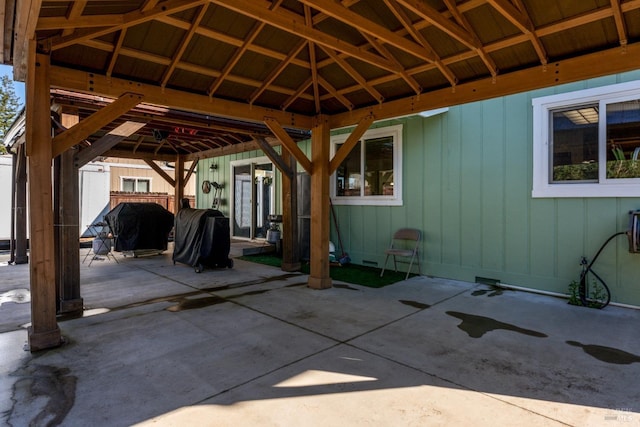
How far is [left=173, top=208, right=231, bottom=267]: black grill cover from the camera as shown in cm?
636

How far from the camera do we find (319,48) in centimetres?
404

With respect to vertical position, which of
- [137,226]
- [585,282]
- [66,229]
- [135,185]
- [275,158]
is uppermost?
[135,185]

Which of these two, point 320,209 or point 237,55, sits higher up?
point 237,55

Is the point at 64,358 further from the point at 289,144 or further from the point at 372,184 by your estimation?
the point at 372,184

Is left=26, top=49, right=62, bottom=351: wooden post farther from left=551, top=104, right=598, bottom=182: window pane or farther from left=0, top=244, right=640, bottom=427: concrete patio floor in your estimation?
left=551, top=104, right=598, bottom=182: window pane

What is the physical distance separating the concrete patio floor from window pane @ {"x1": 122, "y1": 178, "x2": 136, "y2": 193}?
11.6 m

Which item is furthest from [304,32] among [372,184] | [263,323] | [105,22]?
[372,184]

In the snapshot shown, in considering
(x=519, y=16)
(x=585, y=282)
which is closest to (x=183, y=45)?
(x=519, y=16)

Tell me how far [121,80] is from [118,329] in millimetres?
2518

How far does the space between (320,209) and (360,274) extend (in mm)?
1663

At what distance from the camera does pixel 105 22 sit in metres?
2.74

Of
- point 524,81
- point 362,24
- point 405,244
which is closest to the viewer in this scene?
point 362,24

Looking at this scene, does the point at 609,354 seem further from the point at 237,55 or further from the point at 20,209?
the point at 20,209

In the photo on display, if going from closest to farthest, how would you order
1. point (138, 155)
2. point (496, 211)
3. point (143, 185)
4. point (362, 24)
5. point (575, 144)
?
1. point (362, 24)
2. point (575, 144)
3. point (496, 211)
4. point (138, 155)
5. point (143, 185)
